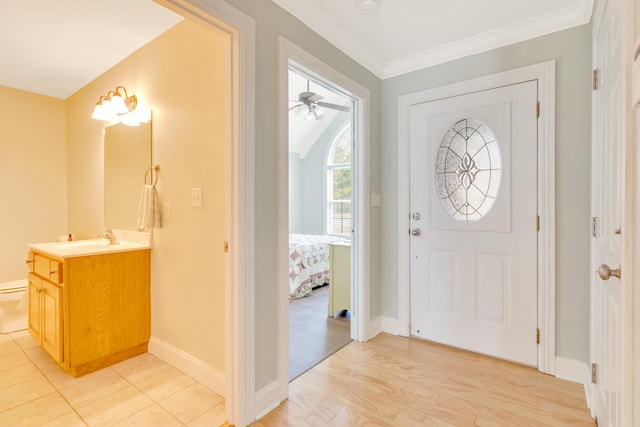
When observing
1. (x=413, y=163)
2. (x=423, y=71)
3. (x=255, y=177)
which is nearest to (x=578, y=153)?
(x=413, y=163)

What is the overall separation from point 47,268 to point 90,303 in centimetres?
41

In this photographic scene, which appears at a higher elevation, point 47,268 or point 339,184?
point 339,184

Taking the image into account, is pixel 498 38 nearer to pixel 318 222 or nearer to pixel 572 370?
pixel 572 370

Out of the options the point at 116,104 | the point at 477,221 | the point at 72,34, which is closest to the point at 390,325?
the point at 477,221

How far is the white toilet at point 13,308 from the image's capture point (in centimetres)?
284

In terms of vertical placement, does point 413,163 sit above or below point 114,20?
below

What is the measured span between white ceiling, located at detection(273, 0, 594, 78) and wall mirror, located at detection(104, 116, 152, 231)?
157 centimetres

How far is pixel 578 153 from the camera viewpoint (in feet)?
6.49

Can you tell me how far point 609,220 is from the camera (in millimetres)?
1293

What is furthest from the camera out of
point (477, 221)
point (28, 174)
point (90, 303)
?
point (28, 174)

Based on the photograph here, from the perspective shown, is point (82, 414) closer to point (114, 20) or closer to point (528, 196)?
point (114, 20)

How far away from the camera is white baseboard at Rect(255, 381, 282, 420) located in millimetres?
1684

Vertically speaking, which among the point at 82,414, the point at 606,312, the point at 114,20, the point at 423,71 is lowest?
the point at 82,414

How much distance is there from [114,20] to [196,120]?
1.02 metres
